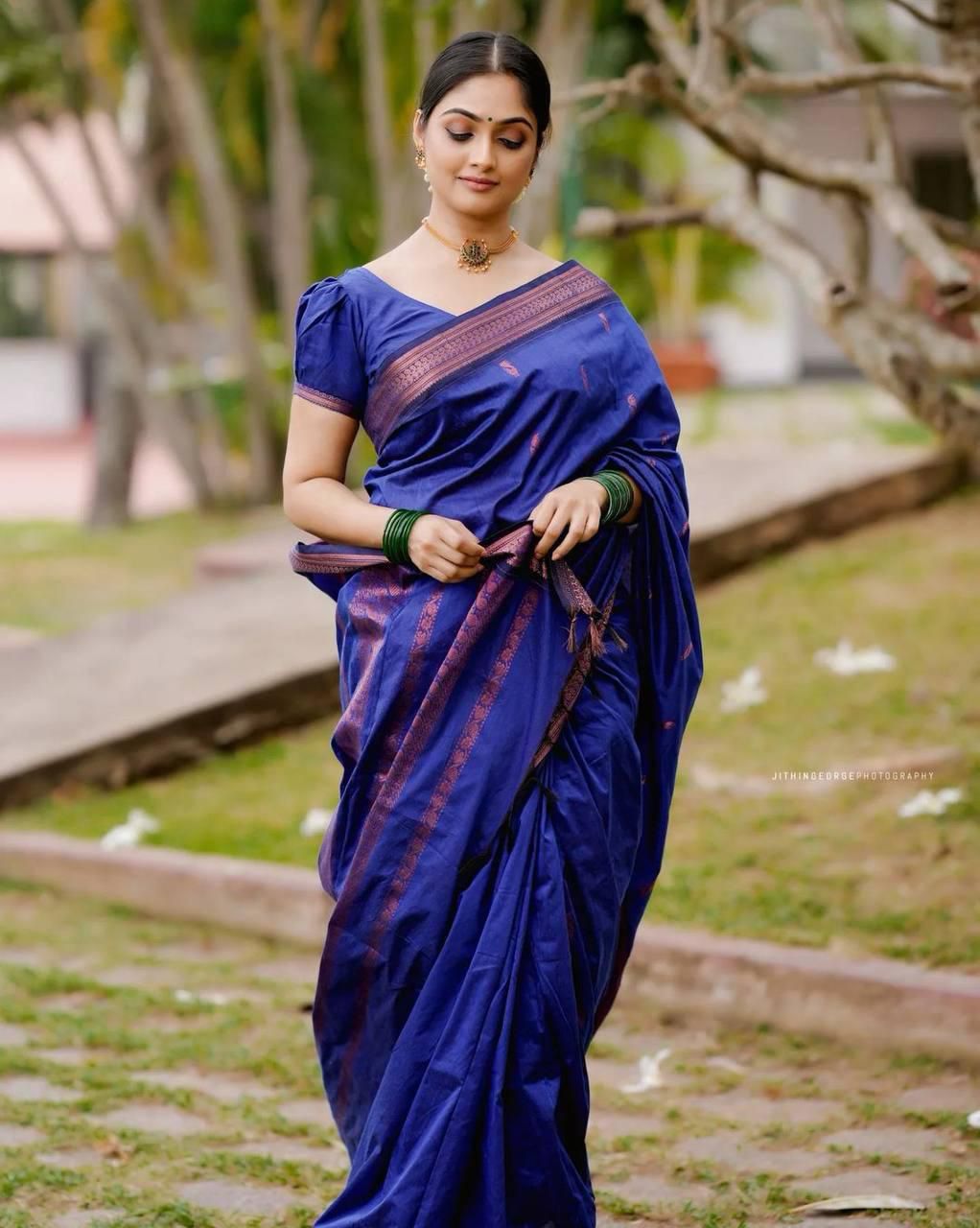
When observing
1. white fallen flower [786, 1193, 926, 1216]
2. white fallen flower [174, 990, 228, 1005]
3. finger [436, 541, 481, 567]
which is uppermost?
finger [436, 541, 481, 567]

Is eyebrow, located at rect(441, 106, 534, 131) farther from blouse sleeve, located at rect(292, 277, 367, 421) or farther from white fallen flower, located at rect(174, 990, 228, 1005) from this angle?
white fallen flower, located at rect(174, 990, 228, 1005)

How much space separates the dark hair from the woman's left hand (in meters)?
0.64

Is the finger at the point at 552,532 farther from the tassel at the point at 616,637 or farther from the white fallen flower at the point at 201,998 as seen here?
the white fallen flower at the point at 201,998

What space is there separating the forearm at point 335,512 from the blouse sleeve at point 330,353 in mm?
135

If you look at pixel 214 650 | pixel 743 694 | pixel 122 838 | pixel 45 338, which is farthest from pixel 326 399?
pixel 45 338

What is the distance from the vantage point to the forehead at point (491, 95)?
9.99 ft

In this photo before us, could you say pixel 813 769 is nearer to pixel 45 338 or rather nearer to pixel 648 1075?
pixel 648 1075

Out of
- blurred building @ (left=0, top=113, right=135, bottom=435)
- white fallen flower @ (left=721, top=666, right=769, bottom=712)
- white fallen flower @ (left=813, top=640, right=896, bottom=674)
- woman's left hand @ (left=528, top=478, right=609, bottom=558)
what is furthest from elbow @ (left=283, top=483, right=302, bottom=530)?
blurred building @ (left=0, top=113, right=135, bottom=435)

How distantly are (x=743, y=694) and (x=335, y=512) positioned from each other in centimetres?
366

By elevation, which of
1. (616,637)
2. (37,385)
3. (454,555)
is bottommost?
(37,385)

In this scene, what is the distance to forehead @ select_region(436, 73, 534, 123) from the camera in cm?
304

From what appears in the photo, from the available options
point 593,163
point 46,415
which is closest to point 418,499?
point 593,163

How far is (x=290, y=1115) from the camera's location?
4.06 meters

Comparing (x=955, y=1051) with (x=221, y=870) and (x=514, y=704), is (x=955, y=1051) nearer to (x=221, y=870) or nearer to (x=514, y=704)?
(x=514, y=704)
